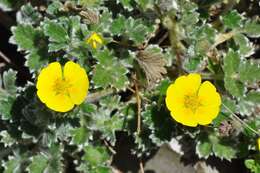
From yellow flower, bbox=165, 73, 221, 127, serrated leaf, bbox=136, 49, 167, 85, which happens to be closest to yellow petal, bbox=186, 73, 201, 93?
yellow flower, bbox=165, 73, 221, 127

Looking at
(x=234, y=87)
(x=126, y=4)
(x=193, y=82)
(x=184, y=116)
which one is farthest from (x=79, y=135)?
(x=234, y=87)

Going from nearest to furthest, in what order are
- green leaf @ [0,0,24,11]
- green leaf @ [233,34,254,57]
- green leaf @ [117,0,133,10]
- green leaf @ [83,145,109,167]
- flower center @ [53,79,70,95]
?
flower center @ [53,79,70,95] → green leaf @ [117,0,133,10] → green leaf @ [83,145,109,167] → green leaf @ [233,34,254,57] → green leaf @ [0,0,24,11]

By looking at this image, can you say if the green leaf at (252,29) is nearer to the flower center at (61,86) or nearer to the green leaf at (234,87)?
the green leaf at (234,87)

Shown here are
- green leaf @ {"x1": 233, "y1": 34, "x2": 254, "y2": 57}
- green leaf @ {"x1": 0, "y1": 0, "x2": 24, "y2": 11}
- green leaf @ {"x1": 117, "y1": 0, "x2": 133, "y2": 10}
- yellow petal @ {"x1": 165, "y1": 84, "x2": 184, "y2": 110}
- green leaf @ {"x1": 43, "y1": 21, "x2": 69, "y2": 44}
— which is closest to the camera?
yellow petal @ {"x1": 165, "y1": 84, "x2": 184, "y2": 110}

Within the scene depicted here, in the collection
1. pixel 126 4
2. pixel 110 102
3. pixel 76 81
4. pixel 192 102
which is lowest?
pixel 110 102

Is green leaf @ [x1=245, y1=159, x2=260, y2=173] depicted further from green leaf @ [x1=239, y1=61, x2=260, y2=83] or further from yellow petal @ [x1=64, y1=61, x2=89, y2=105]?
yellow petal @ [x1=64, y1=61, x2=89, y2=105]

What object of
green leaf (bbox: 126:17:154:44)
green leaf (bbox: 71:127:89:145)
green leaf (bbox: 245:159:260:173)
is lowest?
green leaf (bbox: 245:159:260:173)

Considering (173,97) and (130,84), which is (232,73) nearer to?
(173,97)
